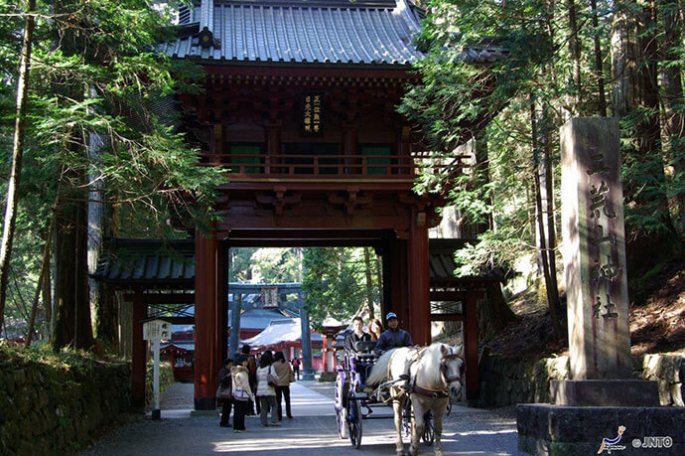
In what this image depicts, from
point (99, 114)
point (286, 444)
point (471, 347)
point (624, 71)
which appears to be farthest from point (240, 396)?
point (624, 71)

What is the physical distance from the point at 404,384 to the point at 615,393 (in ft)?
8.48

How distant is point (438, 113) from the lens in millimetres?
15414

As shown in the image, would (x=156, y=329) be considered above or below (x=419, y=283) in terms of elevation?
below

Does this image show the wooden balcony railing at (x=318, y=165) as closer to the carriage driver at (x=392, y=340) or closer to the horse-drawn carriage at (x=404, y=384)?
the carriage driver at (x=392, y=340)

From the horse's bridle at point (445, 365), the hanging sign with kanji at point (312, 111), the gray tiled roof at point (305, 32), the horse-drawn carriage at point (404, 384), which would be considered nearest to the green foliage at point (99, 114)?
the horse-drawn carriage at point (404, 384)

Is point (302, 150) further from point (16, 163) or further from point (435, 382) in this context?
point (435, 382)

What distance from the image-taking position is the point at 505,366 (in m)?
18.0

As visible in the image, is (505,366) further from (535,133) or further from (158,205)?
(158,205)

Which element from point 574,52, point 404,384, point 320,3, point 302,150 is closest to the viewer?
point 404,384

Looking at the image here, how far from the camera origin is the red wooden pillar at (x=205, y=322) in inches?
682

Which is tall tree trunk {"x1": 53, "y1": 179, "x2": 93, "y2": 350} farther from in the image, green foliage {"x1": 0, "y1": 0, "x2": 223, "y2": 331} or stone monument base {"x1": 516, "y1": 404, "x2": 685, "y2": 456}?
stone monument base {"x1": 516, "y1": 404, "x2": 685, "y2": 456}

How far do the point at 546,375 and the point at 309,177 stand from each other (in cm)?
Result: 692

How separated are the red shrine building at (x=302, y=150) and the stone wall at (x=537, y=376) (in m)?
1.32

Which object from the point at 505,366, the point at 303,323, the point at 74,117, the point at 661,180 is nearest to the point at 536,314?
the point at 505,366
